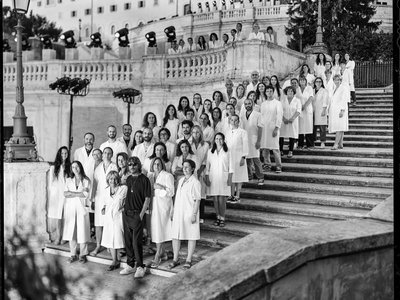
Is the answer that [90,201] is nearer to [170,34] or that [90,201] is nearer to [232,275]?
[232,275]

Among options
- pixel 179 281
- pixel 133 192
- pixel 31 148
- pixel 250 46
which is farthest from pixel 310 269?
pixel 250 46

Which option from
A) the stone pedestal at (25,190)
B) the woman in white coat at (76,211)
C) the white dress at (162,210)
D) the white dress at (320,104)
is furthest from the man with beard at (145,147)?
the white dress at (320,104)

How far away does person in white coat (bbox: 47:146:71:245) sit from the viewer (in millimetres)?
11023

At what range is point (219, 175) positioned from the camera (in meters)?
10.1

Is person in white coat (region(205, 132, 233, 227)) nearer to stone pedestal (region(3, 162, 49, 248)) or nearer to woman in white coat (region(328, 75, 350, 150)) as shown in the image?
stone pedestal (region(3, 162, 49, 248))

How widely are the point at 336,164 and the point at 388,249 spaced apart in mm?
6897

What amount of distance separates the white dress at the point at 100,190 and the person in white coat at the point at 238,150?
195 cm

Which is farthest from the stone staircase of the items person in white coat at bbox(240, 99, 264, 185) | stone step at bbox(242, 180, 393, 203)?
person in white coat at bbox(240, 99, 264, 185)

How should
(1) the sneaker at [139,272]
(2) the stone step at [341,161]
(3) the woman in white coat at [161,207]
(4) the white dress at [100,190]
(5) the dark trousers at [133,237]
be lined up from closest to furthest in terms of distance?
(1) the sneaker at [139,272] → (5) the dark trousers at [133,237] → (3) the woman in white coat at [161,207] → (4) the white dress at [100,190] → (2) the stone step at [341,161]

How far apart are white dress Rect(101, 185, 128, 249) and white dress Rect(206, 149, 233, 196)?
137 centimetres

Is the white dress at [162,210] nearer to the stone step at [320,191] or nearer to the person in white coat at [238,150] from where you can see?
the person in white coat at [238,150]

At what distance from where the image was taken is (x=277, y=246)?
445cm

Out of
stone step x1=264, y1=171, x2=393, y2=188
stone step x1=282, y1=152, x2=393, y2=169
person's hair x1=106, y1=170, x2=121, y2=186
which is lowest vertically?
stone step x1=264, y1=171, x2=393, y2=188

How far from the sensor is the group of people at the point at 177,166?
9.32 m
